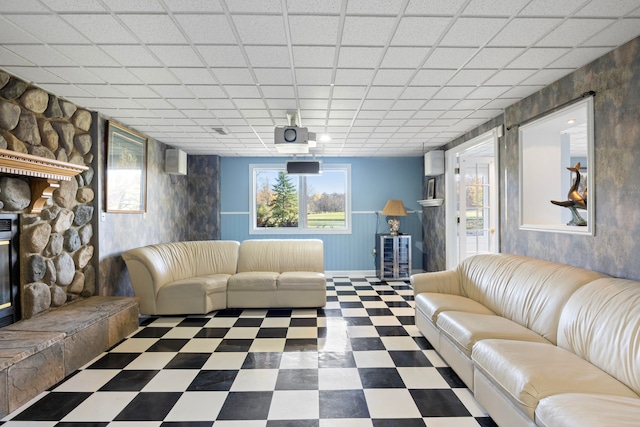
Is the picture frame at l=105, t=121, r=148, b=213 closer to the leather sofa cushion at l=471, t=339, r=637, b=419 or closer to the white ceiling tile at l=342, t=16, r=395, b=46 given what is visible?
the white ceiling tile at l=342, t=16, r=395, b=46

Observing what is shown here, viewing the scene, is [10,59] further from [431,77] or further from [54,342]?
[431,77]

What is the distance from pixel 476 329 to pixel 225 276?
11.5 feet

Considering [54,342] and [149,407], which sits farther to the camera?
[54,342]

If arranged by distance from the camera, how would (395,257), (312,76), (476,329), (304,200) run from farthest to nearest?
(304,200)
(395,257)
(312,76)
(476,329)

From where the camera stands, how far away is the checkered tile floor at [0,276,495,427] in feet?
7.52

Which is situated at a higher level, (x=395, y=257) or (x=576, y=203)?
(x=576, y=203)

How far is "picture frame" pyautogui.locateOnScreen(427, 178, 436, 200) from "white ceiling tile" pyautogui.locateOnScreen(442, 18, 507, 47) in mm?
4444

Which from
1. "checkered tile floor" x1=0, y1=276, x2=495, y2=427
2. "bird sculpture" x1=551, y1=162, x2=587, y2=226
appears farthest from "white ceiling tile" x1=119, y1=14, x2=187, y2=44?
"bird sculpture" x1=551, y1=162, x2=587, y2=226

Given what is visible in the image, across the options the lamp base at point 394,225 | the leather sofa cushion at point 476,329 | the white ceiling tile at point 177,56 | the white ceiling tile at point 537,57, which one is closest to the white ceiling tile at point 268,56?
the white ceiling tile at point 177,56

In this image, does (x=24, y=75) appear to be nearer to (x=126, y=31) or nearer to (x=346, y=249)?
(x=126, y=31)

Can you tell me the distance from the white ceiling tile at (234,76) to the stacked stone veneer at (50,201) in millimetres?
1842

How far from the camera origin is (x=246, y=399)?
252 cm

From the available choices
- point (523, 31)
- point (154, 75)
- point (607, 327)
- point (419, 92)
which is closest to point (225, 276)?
point (154, 75)

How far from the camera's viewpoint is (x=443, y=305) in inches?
132
